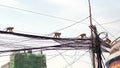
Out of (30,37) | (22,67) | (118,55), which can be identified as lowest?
(22,67)

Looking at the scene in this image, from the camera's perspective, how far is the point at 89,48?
75.7ft

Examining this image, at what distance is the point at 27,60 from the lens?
253ft

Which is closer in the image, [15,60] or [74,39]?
[74,39]

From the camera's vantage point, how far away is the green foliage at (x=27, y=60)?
75688mm

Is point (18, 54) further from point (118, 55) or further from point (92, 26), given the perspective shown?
point (118, 55)

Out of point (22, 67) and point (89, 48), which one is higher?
point (89, 48)

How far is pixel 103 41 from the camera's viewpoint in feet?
78.4

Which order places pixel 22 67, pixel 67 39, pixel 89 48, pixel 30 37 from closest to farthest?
pixel 30 37 < pixel 67 39 < pixel 89 48 < pixel 22 67

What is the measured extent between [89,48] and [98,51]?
72 cm

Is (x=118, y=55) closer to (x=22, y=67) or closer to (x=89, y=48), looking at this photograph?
(x=89, y=48)

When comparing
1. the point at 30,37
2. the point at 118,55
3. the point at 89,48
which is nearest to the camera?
the point at 118,55

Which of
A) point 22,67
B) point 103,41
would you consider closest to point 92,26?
point 103,41

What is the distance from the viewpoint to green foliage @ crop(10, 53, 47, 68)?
7569 cm

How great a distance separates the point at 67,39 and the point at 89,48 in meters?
2.59
